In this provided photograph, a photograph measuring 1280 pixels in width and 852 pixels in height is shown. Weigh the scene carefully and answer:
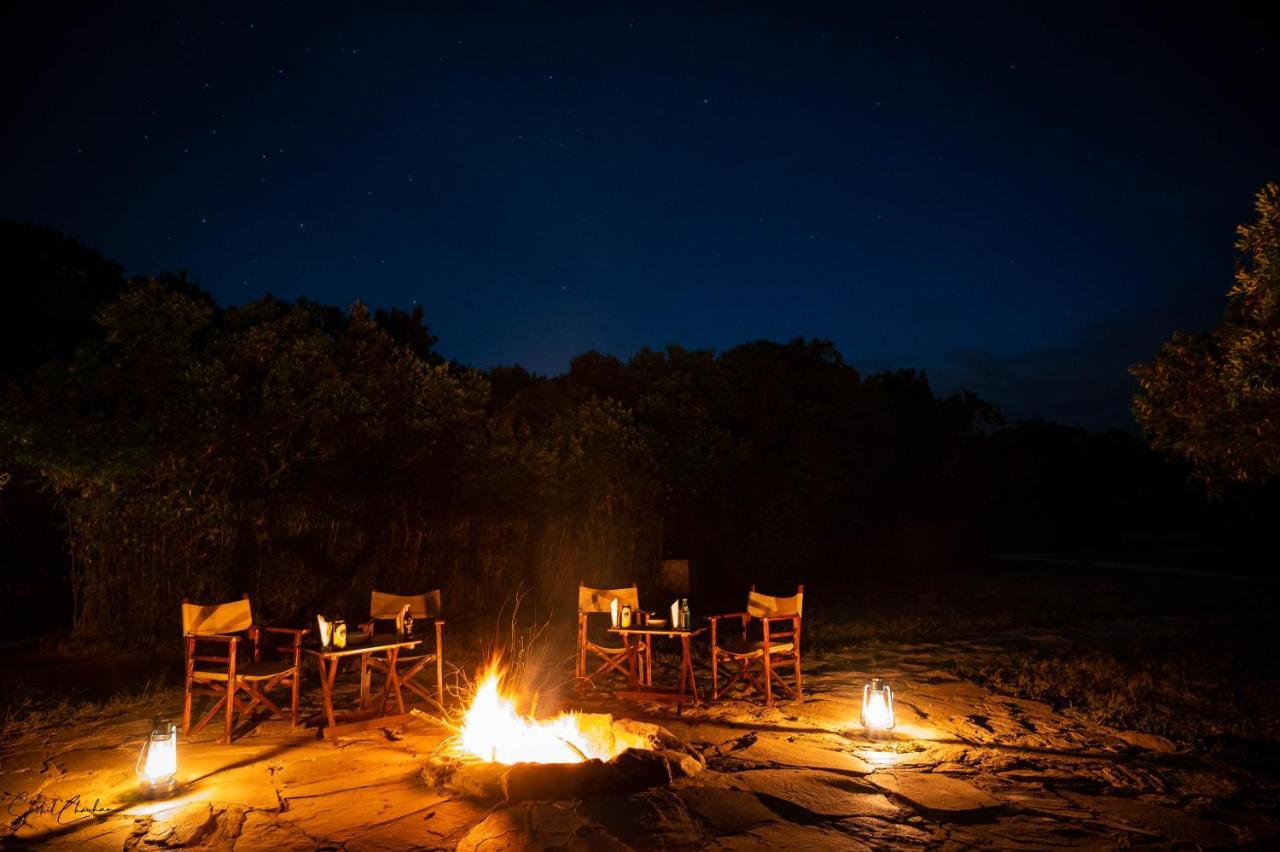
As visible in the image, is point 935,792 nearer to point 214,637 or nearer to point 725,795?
point 725,795

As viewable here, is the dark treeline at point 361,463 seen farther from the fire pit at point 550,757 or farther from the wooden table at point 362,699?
the fire pit at point 550,757

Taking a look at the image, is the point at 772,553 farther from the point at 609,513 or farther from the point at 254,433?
the point at 254,433

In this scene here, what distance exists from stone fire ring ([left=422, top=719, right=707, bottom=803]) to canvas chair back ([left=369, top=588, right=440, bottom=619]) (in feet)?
6.80

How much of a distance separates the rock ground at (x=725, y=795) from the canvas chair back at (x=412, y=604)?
1070 millimetres

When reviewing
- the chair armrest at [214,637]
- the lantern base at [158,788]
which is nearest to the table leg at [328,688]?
the chair armrest at [214,637]

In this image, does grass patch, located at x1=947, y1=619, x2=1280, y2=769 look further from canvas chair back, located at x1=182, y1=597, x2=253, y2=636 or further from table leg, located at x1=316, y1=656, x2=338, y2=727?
canvas chair back, located at x1=182, y1=597, x2=253, y2=636

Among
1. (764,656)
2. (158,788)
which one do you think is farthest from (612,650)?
(158,788)

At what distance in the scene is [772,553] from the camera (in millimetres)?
16234

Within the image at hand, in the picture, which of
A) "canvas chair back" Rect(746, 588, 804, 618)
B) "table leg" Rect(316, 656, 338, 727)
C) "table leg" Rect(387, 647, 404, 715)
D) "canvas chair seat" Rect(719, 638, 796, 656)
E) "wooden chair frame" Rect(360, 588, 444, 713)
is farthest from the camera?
"canvas chair back" Rect(746, 588, 804, 618)

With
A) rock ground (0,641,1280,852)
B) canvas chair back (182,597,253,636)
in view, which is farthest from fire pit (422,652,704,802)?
canvas chair back (182,597,253,636)

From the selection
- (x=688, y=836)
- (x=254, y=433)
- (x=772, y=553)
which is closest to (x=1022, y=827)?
(x=688, y=836)

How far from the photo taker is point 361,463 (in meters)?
10.8

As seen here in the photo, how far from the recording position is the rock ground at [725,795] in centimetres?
339

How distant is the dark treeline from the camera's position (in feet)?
26.6
